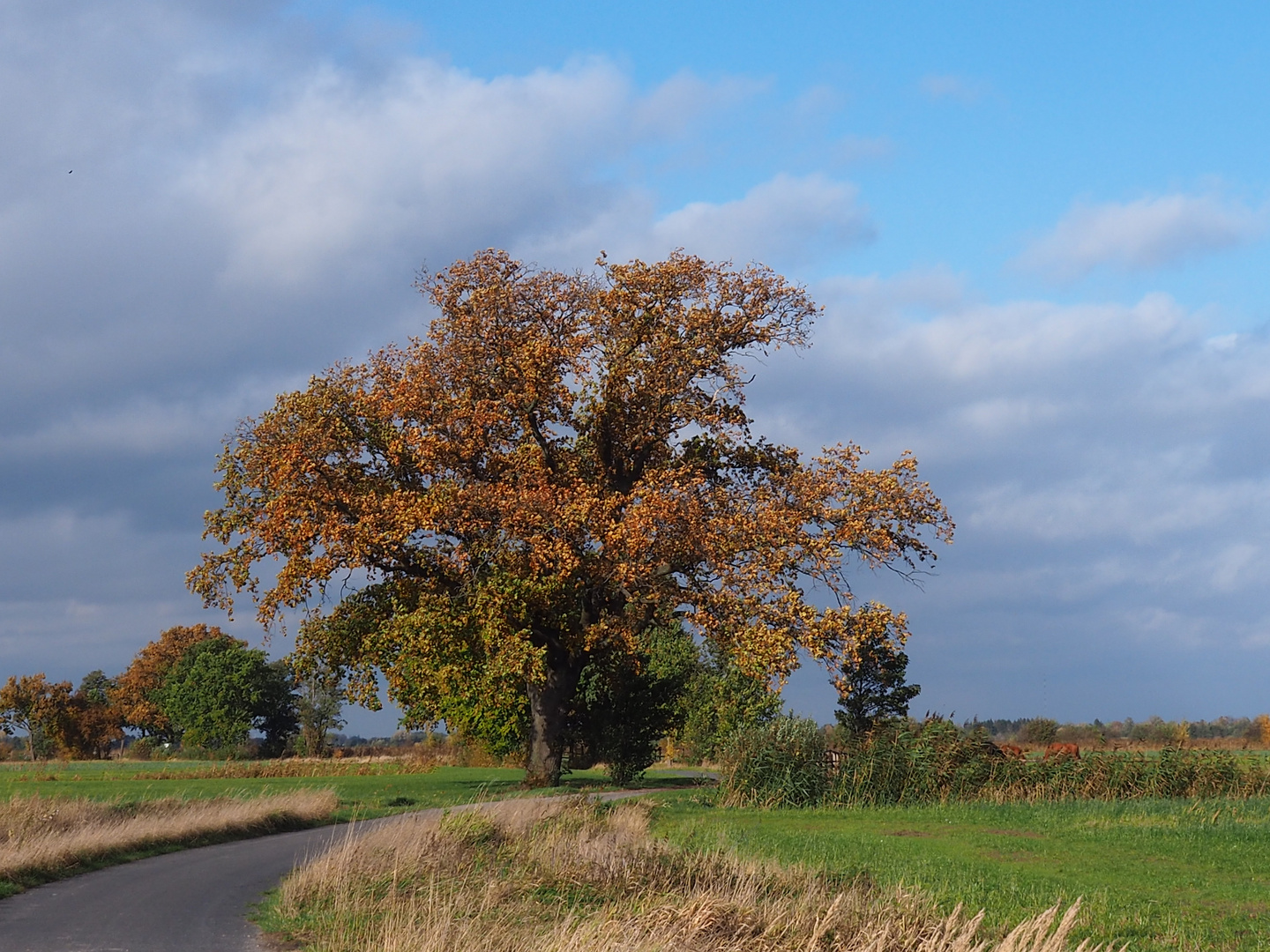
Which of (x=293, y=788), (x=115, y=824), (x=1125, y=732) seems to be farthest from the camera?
(x=1125, y=732)

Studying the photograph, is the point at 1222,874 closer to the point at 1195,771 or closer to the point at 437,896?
the point at 437,896

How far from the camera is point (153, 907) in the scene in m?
14.8

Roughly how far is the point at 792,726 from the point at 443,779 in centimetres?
1839

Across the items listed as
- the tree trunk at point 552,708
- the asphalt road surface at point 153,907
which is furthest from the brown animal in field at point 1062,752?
the asphalt road surface at point 153,907

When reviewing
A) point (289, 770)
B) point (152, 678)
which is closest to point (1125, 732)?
point (289, 770)

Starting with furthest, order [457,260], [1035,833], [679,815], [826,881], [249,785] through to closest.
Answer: [249,785], [457,260], [679,815], [1035,833], [826,881]

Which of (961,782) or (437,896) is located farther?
(961,782)

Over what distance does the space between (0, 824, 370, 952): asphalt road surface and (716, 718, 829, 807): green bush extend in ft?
47.0

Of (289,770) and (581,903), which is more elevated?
(581,903)

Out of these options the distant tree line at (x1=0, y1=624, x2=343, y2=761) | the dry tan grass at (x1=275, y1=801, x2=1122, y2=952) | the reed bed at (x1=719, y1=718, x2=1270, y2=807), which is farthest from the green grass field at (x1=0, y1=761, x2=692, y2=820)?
the distant tree line at (x1=0, y1=624, x2=343, y2=761)

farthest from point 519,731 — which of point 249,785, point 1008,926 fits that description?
point 1008,926

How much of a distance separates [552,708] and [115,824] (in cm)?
1687

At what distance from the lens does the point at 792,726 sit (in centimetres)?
3400

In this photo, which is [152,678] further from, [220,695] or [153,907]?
[153,907]
